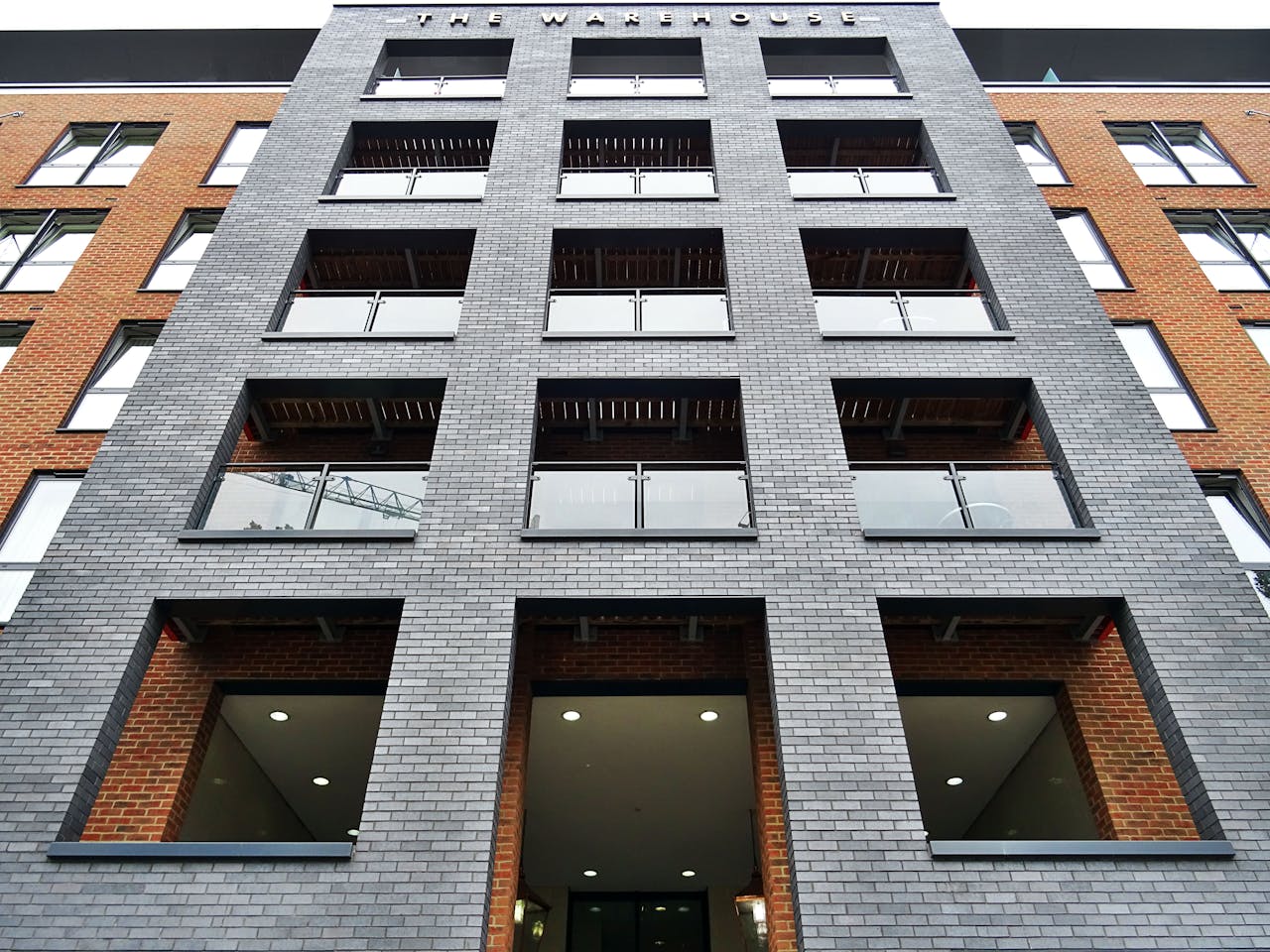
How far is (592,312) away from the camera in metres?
12.3

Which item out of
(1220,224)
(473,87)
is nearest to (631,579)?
(473,87)

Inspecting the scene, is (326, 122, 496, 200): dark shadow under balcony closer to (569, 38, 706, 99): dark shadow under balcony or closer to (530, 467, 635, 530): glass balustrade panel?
(569, 38, 706, 99): dark shadow under balcony

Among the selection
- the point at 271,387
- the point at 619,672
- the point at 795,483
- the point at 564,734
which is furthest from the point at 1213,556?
the point at 271,387

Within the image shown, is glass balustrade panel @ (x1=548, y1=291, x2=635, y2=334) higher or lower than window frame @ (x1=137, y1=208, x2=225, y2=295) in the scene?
lower

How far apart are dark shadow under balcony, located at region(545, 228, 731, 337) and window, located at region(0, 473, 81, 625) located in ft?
23.1

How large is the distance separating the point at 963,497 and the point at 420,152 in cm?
1174

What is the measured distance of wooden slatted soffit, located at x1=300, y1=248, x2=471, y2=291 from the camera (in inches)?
550

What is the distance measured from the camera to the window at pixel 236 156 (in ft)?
58.1

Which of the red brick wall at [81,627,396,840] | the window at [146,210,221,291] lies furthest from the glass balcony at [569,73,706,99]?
the red brick wall at [81,627,396,840]

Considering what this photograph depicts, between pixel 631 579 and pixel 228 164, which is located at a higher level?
pixel 228 164

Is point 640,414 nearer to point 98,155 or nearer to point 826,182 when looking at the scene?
point 826,182

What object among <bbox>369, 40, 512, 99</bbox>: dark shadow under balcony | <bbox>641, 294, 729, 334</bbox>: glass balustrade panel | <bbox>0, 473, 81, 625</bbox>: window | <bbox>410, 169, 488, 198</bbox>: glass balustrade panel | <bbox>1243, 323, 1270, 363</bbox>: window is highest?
<bbox>369, 40, 512, 99</bbox>: dark shadow under balcony

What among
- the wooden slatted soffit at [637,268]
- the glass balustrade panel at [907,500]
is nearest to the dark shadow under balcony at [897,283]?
the wooden slatted soffit at [637,268]

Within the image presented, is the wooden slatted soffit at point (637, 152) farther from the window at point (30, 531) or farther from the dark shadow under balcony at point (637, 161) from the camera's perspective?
the window at point (30, 531)
